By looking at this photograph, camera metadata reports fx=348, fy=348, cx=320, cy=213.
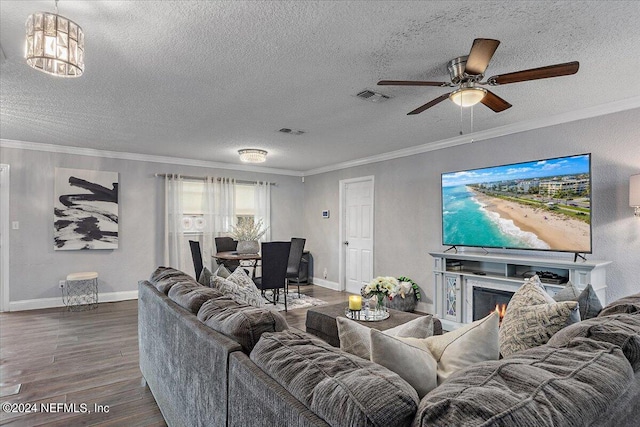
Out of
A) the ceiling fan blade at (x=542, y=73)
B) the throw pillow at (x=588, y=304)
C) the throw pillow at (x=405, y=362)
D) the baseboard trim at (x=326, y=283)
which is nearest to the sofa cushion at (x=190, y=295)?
the throw pillow at (x=405, y=362)

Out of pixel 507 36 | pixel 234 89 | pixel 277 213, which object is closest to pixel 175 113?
pixel 234 89

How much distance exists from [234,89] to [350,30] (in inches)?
51.7

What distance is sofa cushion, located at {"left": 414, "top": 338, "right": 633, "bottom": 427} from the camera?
70cm

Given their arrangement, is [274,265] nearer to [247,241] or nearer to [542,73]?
[247,241]

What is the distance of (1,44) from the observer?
2.27 metres

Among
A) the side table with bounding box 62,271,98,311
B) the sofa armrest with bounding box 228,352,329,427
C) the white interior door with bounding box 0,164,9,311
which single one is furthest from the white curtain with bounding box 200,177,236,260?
the sofa armrest with bounding box 228,352,329,427

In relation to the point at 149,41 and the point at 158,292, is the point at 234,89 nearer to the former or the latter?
the point at 149,41

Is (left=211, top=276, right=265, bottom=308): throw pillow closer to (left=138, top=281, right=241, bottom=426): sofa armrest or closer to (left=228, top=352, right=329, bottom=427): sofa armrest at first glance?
(left=138, top=281, right=241, bottom=426): sofa armrest

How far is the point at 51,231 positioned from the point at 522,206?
21.0 feet

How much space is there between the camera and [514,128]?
4105 mm

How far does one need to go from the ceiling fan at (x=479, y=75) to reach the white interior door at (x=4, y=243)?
5.50m

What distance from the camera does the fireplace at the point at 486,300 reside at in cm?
377

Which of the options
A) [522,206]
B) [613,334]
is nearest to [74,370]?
[613,334]

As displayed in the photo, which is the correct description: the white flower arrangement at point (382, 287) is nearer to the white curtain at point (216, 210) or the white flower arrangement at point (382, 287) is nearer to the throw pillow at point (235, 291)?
the throw pillow at point (235, 291)
